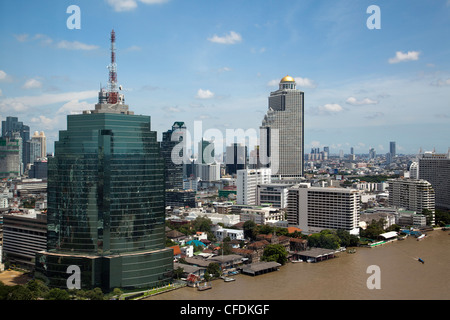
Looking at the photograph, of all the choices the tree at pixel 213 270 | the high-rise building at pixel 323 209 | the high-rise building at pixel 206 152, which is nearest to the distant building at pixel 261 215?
the high-rise building at pixel 323 209

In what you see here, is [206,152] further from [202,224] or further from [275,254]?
[275,254]

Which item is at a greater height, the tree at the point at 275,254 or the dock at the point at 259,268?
the tree at the point at 275,254

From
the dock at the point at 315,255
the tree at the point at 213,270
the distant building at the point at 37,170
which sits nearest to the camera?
the tree at the point at 213,270

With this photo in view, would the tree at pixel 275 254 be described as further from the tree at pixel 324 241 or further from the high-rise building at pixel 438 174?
the high-rise building at pixel 438 174

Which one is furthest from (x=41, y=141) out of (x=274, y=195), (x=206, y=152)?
(x=274, y=195)
